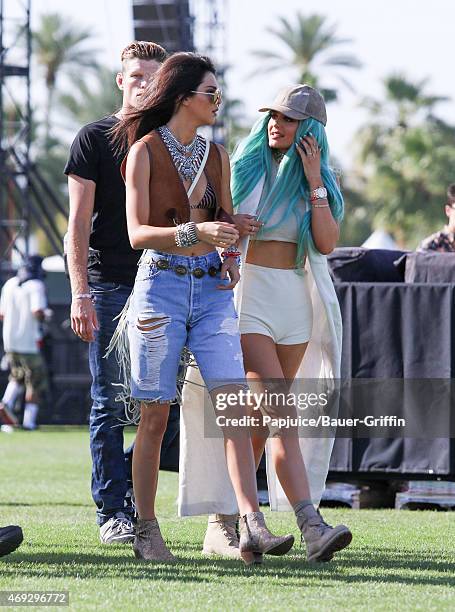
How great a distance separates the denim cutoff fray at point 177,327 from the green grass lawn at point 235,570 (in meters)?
0.76

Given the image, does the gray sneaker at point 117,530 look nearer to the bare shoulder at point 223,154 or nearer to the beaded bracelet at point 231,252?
the beaded bracelet at point 231,252

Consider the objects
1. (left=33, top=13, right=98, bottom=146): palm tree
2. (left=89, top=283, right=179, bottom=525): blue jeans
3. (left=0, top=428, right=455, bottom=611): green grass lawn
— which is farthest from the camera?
(left=33, top=13, right=98, bottom=146): palm tree

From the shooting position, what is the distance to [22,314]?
57.5 feet

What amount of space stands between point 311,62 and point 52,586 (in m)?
46.9

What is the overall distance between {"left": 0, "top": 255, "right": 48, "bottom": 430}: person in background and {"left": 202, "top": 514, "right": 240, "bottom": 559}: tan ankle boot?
38.7 feet

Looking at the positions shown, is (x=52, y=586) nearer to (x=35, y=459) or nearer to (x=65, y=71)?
(x=35, y=459)

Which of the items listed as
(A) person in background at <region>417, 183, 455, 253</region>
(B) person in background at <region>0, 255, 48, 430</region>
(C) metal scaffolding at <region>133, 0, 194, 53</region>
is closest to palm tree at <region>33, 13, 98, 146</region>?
(C) metal scaffolding at <region>133, 0, 194, 53</region>

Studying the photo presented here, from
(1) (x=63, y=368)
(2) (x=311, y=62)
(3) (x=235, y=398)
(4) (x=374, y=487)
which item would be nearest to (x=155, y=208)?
(3) (x=235, y=398)

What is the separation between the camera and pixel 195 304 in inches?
211

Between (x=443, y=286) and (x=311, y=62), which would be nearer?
(x=443, y=286)

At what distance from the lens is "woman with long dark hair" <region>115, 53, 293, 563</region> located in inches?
209

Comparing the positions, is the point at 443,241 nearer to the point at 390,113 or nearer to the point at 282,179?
the point at 282,179

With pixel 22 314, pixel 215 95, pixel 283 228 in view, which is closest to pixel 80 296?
pixel 283 228

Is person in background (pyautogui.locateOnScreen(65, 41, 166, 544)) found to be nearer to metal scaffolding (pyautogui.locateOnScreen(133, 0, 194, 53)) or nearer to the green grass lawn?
the green grass lawn
